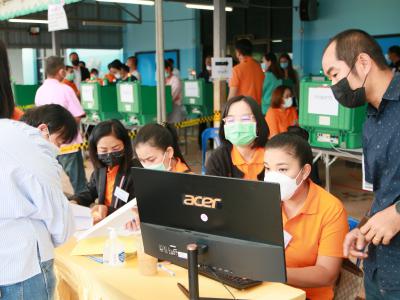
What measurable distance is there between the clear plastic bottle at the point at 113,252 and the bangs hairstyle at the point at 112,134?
84 centimetres

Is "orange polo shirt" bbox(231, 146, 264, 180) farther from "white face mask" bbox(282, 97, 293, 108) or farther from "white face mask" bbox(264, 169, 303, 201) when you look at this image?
"white face mask" bbox(282, 97, 293, 108)

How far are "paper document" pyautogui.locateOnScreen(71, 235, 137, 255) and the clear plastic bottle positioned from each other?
90 mm

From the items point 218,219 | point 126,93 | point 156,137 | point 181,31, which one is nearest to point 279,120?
point 126,93

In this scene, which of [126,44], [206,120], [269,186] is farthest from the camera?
[126,44]

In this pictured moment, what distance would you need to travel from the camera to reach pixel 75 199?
9.41 ft

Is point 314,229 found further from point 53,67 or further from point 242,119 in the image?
point 53,67

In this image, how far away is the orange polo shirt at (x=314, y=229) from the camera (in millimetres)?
1803

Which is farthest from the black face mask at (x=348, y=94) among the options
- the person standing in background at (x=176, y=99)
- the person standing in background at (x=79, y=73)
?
the person standing in background at (x=79, y=73)

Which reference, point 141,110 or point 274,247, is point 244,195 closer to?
point 274,247

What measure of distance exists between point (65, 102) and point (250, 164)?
2.94 meters

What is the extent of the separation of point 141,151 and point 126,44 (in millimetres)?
13999

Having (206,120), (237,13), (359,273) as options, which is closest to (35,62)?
(237,13)

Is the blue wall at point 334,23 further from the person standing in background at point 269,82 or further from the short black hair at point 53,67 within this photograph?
the short black hair at point 53,67

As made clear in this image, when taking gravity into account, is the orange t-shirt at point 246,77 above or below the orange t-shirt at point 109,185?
above
